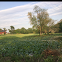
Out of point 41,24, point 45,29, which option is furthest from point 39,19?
point 45,29

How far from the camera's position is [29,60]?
1.93 metres

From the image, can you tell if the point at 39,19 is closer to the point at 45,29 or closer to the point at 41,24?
the point at 41,24

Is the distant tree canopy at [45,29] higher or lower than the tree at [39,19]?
lower

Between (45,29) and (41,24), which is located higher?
(41,24)

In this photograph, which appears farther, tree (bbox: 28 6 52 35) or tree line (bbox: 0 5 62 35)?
tree (bbox: 28 6 52 35)

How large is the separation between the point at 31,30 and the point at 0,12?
69.2 inches

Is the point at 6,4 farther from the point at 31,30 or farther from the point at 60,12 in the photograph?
the point at 60,12

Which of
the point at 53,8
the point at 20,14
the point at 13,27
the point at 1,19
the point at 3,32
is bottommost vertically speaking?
the point at 3,32

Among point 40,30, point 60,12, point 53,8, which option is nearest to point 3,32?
point 40,30

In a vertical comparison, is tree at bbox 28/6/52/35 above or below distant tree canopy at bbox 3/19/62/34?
above

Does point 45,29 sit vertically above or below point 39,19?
below

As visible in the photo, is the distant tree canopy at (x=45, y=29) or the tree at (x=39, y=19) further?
the tree at (x=39, y=19)

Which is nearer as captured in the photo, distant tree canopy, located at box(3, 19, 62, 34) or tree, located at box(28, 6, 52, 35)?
distant tree canopy, located at box(3, 19, 62, 34)

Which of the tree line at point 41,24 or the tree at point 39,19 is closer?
Answer: the tree line at point 41,24
